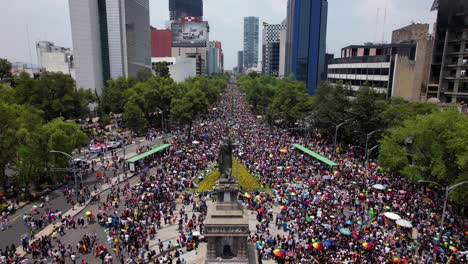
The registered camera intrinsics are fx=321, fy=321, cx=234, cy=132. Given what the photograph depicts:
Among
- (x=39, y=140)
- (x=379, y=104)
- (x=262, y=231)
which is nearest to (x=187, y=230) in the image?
(x=262, y=231)

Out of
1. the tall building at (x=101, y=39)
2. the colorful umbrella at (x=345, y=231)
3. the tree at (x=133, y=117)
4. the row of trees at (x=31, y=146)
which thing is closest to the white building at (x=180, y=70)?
the tall building at (x=101, y=39)

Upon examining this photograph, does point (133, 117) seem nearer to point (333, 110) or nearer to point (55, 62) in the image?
point (333, 110)

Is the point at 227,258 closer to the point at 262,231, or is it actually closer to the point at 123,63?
the point at 262,231

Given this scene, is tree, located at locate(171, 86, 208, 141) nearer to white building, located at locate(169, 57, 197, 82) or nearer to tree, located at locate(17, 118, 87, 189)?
tree, located at locate(17, 118, 87, 189)

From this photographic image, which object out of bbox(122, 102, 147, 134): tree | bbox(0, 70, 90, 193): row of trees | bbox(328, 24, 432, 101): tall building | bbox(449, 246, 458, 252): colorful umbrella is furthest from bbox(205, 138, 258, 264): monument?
bbox(328, 24, 432, 101): tall building

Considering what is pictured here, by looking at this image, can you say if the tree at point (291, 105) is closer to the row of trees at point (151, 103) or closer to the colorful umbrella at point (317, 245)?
the row of trees at point (151, 103)

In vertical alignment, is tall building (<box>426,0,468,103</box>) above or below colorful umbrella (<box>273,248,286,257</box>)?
above

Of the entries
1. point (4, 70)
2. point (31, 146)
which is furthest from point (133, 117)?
point (4, 70)
